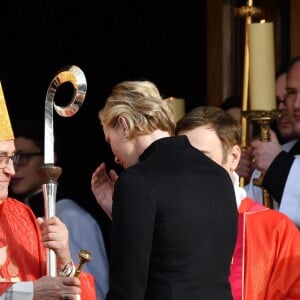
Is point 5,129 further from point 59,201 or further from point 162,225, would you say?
point 59,201

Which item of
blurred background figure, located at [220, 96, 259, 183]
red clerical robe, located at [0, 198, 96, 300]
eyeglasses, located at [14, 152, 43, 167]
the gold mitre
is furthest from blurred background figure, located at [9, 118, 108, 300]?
the gold mitre

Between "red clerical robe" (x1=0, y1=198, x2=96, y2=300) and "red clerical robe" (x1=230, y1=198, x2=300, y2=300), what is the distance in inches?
21.6

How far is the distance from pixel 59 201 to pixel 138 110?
2.19 m

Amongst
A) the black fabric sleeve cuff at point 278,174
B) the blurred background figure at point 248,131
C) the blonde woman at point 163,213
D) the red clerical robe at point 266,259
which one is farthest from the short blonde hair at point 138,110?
the blurred background figure at point 248,131

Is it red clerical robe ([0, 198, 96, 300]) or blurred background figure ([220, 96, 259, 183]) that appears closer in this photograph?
red clerical robe ([0, 198, 96, 300])

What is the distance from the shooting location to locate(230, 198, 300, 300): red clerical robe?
16.4 ft

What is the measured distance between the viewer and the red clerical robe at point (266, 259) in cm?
500

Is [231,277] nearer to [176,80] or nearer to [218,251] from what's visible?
[218,251]

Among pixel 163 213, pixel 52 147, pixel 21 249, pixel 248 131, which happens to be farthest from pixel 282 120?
pixel 163 213

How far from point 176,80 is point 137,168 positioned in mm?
3875

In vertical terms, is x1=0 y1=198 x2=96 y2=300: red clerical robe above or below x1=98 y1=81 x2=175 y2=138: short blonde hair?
below

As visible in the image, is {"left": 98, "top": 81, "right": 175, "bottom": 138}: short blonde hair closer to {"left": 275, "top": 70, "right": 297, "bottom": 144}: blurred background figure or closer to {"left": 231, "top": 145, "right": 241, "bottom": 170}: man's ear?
{"left": 231, "top": 145, "right": 241, "bottom": 170}: man's ear

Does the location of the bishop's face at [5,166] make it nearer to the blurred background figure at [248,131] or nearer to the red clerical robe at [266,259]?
the red clerical robe at [266,259]

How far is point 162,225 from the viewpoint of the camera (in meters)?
4.21
